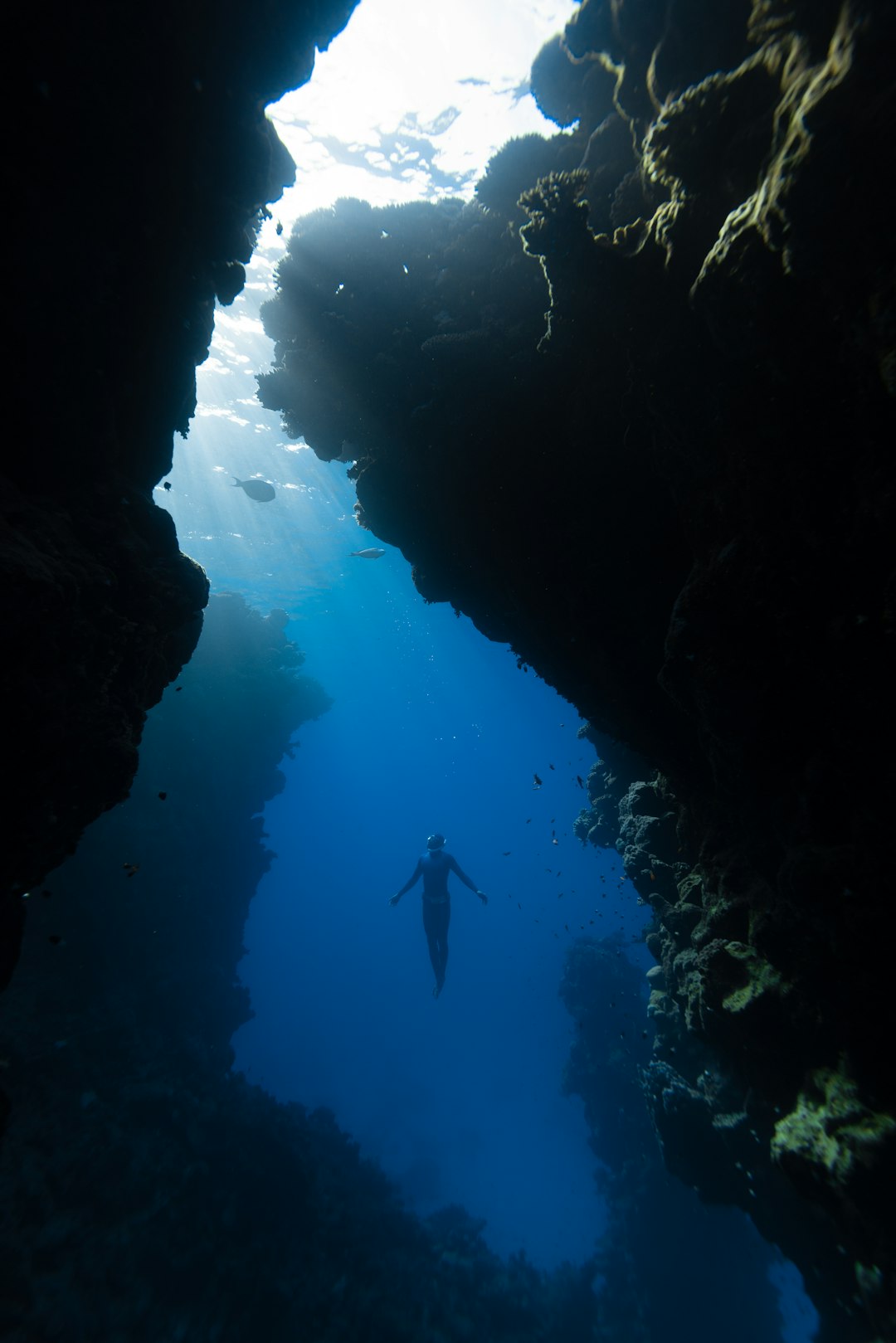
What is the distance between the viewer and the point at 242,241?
21.2 feet

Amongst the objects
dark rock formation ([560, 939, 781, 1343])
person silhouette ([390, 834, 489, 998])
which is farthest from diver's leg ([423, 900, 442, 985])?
dark rock formation ([560, 939, 781, 1343])

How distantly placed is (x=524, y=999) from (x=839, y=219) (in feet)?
209

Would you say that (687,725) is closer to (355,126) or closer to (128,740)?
(128,740)

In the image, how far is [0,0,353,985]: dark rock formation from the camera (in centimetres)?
430

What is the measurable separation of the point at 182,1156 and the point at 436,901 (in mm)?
10552

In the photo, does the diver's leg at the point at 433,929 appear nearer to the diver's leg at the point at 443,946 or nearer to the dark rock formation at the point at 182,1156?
the diver's leg at the point at 443,946

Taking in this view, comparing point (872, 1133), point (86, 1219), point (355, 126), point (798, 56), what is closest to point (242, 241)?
point (798, 56)

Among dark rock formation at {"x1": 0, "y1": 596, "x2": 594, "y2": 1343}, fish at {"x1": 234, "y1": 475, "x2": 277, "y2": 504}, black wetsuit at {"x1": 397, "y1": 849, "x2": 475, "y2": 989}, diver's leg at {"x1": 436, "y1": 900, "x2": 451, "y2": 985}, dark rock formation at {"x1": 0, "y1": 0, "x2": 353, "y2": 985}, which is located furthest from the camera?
black wetsuit at {"x1": 397, "y1": 849, "x2": 475, "y2": 989}

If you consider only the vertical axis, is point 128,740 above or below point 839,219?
below

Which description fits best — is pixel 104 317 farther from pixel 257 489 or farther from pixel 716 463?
pixel 257 489

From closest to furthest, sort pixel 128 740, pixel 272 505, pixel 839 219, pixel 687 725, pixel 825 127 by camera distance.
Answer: pixel 825 127 < pixel 839 219 < pixel 128 740 < pixel 687 725 < pixel 272 505

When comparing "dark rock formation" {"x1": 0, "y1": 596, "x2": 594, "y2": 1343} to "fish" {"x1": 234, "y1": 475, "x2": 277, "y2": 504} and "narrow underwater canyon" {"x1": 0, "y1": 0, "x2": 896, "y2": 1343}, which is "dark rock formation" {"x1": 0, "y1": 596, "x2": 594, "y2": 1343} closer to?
"narrow underwater canyon" {"x1": 0, "y1": 0, "x2": 896, "y2": 1343}

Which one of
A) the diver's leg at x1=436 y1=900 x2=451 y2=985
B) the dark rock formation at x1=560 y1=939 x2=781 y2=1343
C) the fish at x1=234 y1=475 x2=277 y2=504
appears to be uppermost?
the fish at x1=234 y1=475 x2=277 y2=504

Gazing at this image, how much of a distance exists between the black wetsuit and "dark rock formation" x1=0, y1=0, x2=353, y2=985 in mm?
16007
